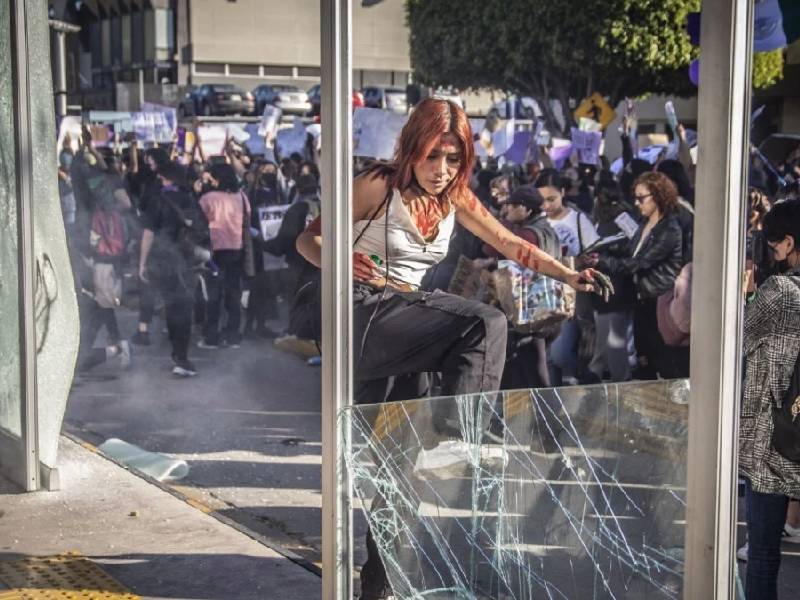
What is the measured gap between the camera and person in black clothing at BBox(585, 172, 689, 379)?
18.9 feet

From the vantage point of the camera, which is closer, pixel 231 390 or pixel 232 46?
pixel 231 390

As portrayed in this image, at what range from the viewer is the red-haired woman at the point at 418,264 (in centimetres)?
428

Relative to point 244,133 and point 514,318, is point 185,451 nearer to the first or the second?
point 514,318

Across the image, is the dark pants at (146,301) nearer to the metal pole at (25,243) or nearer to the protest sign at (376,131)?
the metal pole at (25,243)

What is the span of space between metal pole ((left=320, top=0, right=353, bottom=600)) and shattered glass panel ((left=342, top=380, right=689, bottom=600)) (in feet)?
0.20

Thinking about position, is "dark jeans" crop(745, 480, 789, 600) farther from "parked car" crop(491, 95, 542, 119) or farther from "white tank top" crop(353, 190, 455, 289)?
"parked car" crop(491, 95, 542, 119)

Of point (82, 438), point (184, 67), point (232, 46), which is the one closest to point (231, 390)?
point (82, 438)

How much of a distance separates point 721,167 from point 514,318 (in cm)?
135

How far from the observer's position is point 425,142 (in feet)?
14.2

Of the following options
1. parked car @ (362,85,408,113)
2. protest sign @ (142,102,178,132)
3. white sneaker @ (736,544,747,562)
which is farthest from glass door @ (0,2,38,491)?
protest sign @ (142,102,178,132)

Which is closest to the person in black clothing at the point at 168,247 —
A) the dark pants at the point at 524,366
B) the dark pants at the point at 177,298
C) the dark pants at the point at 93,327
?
the dark pants at the point at 177,298

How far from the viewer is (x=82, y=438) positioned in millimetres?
8516

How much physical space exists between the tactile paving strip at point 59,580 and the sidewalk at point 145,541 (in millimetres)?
63

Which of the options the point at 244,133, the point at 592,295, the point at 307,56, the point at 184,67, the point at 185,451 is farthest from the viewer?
the point at 184,67
